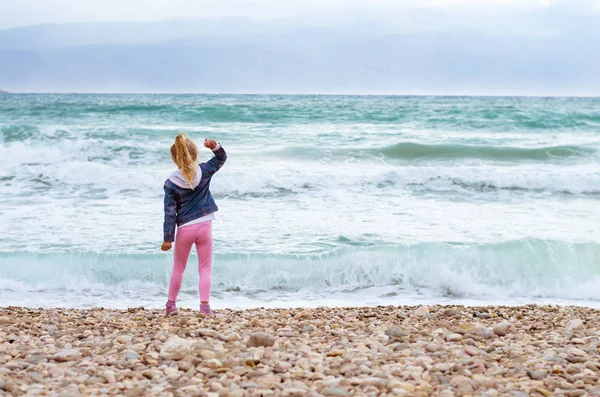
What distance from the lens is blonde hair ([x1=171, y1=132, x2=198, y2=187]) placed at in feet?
15.7

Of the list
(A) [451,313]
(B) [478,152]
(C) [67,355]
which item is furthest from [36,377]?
(B) [478,152]

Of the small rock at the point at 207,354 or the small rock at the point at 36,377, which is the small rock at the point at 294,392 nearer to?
the small rock at the point at 207,354

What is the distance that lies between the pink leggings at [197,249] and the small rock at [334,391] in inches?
88.0

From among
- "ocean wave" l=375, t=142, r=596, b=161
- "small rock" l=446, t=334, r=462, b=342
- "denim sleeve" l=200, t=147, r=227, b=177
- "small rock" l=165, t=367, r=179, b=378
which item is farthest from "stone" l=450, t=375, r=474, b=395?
"ocean wave" l=375, t=142, r=596, b=161

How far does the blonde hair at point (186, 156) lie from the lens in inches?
189

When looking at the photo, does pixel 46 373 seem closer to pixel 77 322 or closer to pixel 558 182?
pixel 77 322

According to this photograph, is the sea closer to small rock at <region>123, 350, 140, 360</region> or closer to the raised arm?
the raised arm

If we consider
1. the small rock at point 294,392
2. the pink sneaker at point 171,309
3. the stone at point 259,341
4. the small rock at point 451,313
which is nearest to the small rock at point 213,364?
the stone at point 259,341

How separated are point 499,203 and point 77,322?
327 inches

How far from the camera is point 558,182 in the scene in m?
13.1

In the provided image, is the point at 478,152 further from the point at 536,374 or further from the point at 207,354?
the point at 207,354

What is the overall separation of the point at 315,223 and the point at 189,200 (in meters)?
4.34

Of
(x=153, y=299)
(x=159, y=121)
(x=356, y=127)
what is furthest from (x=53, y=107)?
(x=153, y=299)

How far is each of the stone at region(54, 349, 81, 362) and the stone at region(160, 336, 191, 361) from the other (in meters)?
0.51
